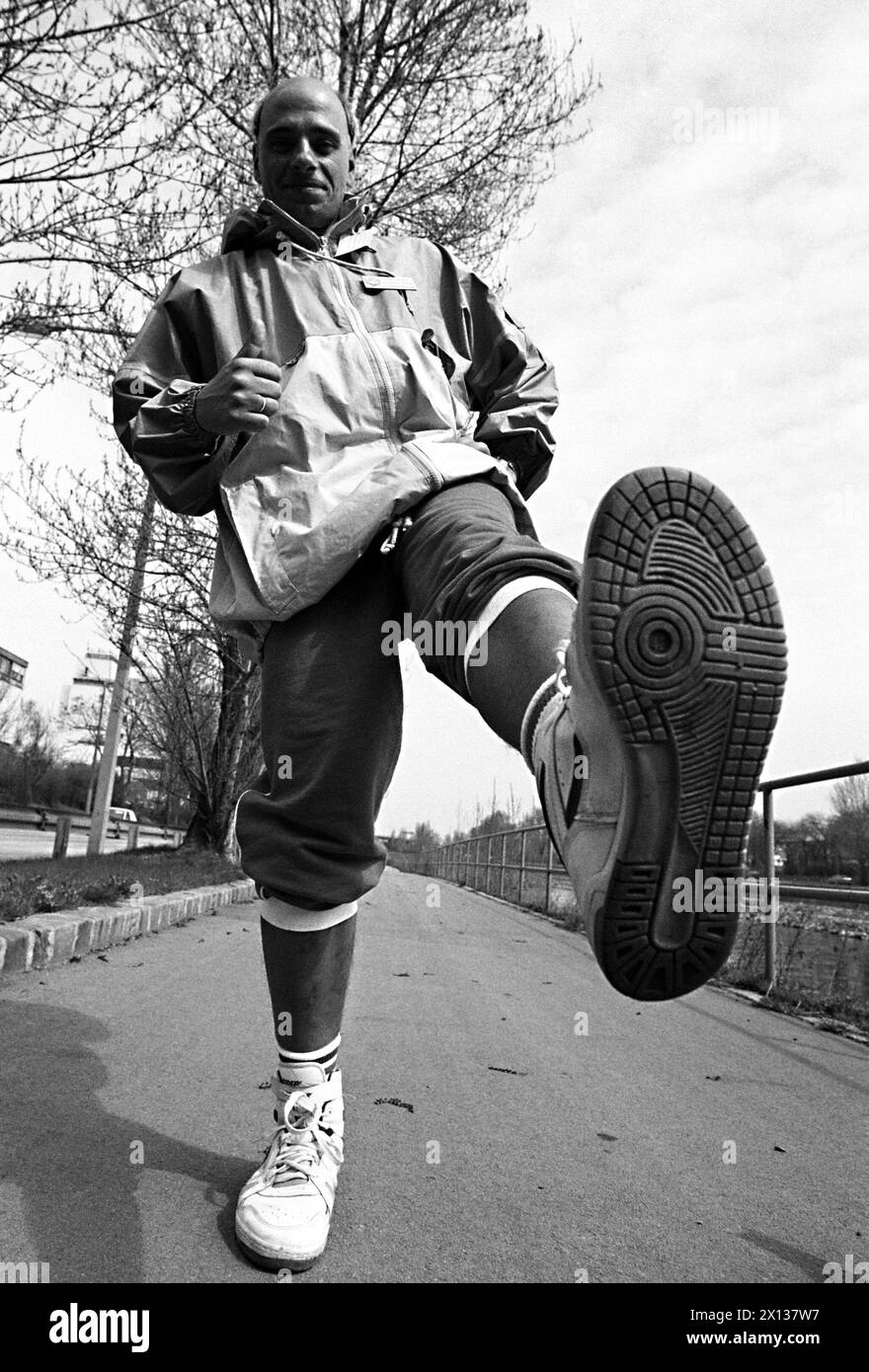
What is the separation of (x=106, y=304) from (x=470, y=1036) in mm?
5277

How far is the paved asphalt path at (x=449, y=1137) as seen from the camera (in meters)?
1.48

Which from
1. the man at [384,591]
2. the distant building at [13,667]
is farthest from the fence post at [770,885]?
the distant building at [13,667]

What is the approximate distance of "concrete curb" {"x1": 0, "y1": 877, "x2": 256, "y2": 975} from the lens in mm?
3357

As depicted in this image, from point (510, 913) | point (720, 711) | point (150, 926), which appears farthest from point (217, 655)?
point (720, 711)

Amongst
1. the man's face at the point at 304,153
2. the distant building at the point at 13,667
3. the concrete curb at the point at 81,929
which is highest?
the distant building at the point at 13,667

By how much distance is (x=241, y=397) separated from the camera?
1.59 metres

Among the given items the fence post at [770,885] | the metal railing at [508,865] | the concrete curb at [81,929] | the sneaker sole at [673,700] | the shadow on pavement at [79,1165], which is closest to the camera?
the sneaker sole at [673,700]

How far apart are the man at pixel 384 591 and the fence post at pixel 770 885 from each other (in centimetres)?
368

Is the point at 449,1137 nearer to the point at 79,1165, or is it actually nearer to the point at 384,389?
the point at 79,1165

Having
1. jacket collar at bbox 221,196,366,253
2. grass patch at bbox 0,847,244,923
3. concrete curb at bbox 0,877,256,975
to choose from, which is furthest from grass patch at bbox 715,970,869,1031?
jacket collar at bbox 221,196,366,253

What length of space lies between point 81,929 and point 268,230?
119 inches

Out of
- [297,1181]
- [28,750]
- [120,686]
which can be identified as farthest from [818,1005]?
[28,750]

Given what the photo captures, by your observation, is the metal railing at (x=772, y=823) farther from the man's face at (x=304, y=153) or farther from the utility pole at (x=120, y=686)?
the utility pole at (x=120, y=686)

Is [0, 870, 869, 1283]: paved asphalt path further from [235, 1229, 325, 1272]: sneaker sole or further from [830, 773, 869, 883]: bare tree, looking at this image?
[830, 773, 869, 883]: bare tree
